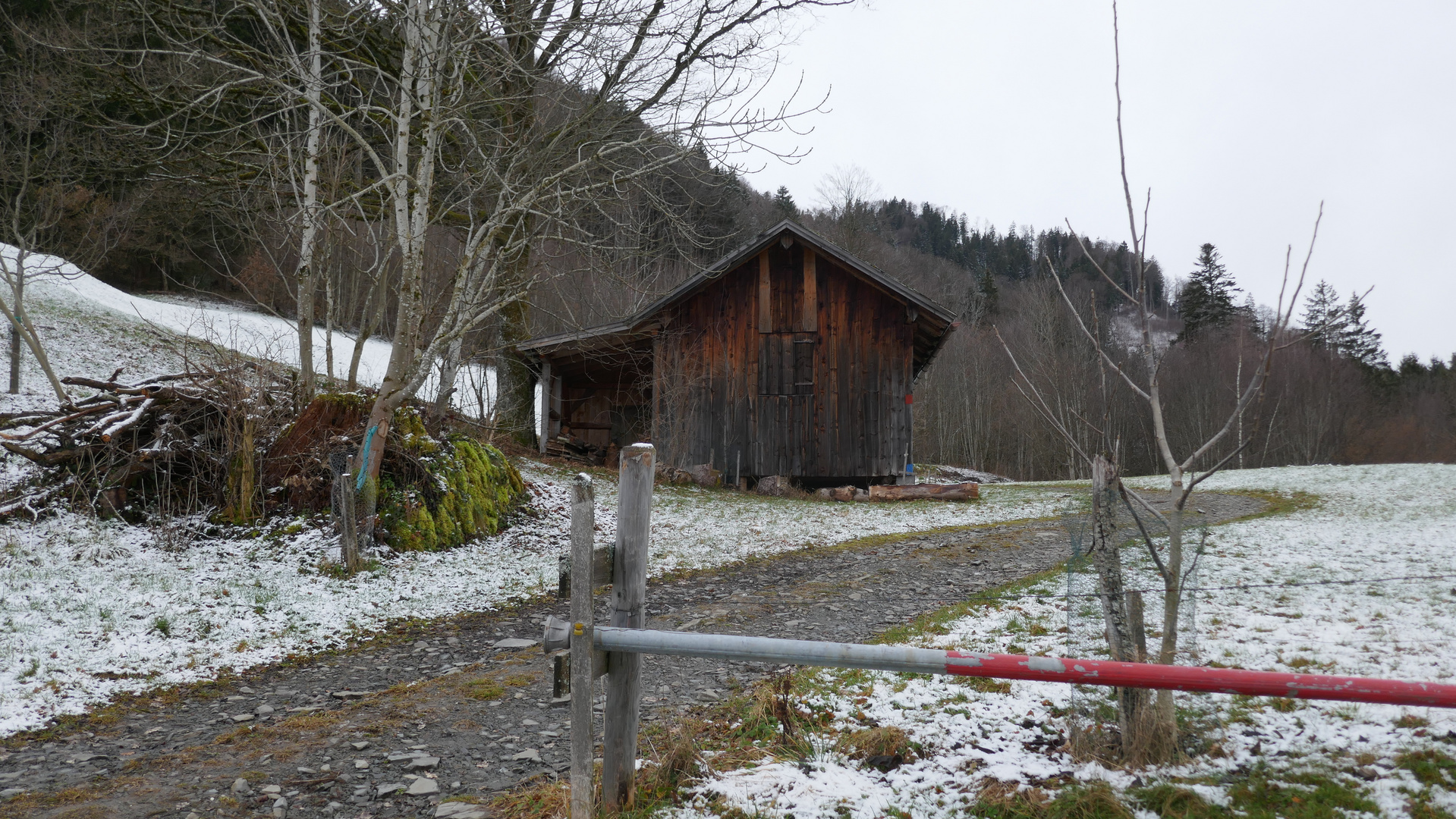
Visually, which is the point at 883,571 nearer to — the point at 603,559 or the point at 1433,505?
the point at 603,559

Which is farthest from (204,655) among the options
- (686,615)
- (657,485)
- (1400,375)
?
(1400,375)

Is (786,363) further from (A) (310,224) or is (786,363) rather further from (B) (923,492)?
(A) (310,224)

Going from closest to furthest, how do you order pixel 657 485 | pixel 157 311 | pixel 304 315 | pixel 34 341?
pixel 304 315 < pixel 34 341 < pixel 657 485 < pixel 157 311

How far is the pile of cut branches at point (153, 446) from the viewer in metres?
7.57

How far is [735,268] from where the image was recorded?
16.8m

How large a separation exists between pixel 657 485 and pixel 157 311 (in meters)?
18.2

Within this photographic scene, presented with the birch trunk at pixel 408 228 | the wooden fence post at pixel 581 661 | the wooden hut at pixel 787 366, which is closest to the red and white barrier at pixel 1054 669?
the wooden fence post at pixel 581 661

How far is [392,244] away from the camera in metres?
8.23

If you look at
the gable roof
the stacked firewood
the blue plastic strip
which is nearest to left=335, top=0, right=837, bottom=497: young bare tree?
the blue plastic strip

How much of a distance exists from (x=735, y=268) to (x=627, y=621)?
562 inches

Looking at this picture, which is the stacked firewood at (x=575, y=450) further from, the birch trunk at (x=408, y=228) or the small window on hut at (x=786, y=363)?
the birch trunk at (x=408, y=228)

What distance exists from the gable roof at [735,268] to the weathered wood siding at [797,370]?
38 centimetres

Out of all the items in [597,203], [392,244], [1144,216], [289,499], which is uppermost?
[597,203]

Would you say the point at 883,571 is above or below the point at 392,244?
below
